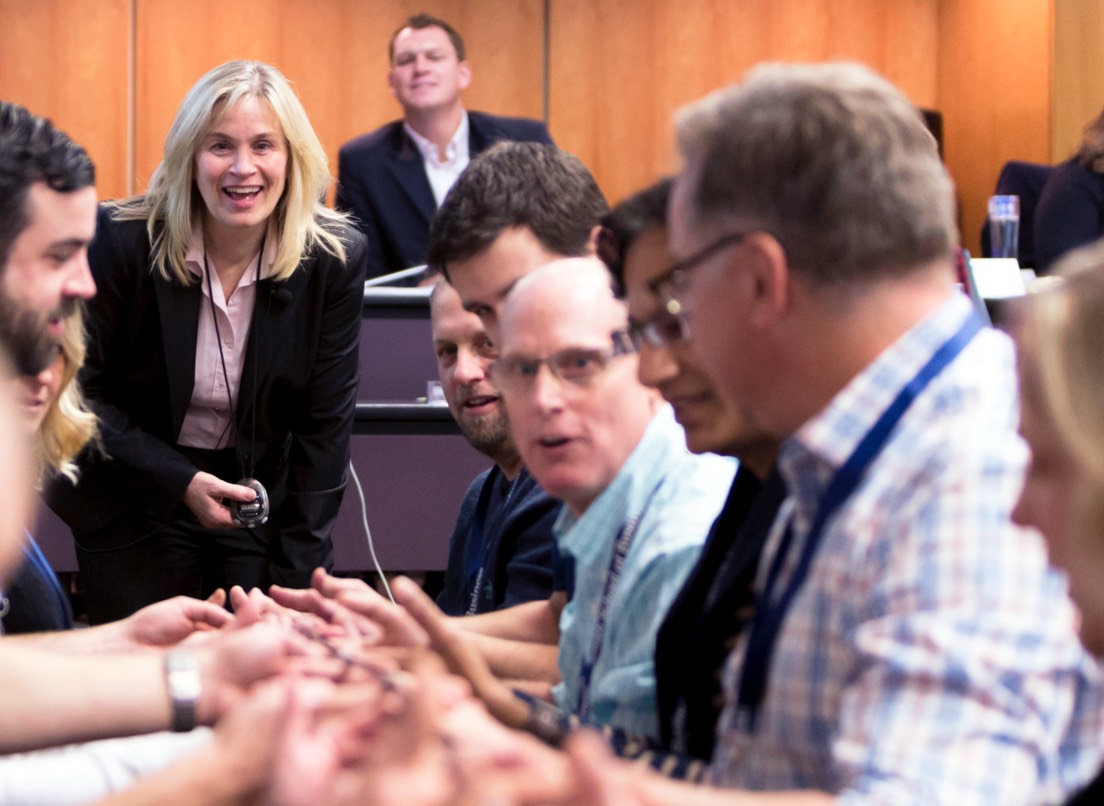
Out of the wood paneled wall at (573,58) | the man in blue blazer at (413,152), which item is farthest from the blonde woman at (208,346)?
the wood paneled wall at (573,58)

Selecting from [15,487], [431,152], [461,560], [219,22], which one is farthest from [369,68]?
[15,487]

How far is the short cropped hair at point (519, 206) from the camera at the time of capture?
2.15 metres

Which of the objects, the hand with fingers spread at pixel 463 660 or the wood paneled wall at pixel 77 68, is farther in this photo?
the wood paneled wall at pixel 77 68

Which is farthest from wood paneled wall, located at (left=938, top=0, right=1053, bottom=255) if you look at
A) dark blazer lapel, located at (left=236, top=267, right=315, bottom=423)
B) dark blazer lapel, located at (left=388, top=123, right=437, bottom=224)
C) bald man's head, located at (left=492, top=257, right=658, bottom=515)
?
bald man's head, located at (left=492, top=257, right=658, bottom=515)

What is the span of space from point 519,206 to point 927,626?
1291 millimetres

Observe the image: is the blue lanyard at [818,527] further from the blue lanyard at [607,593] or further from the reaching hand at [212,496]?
the reaching hand at [212,496]

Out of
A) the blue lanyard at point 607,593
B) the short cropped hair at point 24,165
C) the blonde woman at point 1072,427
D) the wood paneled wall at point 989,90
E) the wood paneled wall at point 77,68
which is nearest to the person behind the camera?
the blonde woman at point 1072,427

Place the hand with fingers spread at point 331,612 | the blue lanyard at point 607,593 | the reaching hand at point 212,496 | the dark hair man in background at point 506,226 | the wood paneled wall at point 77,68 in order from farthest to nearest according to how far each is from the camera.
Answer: the wood paneled wall at point 77,68 → the reaching hand at point 212,496 → the dark hair man in background at point 506,226 → the hand with fingers spread at point 331,612 → the blue lanyard at point 607,593

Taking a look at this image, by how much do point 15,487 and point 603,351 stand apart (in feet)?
2.27

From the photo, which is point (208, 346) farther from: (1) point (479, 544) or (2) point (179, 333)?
(1) point (479, 544)

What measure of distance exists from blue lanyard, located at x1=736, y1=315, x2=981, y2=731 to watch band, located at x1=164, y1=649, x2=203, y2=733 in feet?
2.16

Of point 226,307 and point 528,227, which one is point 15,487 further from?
point 226,307

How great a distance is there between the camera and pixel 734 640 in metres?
1.27

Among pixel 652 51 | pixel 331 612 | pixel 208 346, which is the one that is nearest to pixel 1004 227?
pixel 208 346
